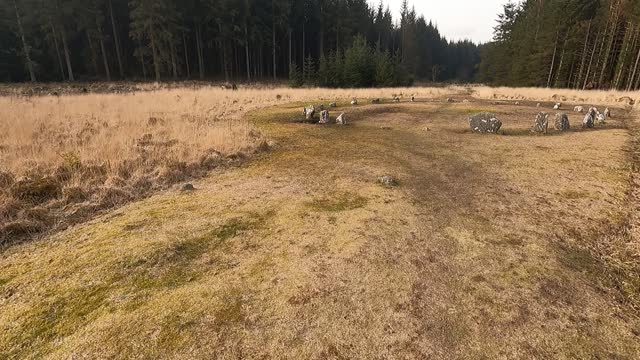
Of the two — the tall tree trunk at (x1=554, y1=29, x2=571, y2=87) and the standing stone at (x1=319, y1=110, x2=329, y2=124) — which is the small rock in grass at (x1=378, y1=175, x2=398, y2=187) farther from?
the tall tree trunk at (x1=554, y1=29, x2=571, y2=87)

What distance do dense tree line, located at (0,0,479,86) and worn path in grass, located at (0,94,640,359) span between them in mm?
33283

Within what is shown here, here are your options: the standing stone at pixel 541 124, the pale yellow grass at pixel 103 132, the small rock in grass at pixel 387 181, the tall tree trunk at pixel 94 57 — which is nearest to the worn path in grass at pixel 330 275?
the small rock in grass at pixel 387 181

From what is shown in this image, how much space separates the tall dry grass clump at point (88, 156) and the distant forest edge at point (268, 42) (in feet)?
85.5

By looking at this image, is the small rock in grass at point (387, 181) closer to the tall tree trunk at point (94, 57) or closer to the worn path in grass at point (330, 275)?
the worn path in grass at point (330, 275)

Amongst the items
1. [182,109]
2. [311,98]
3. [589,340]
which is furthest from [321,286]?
[311,98]

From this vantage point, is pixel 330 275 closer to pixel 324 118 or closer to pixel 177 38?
pixel 324 118

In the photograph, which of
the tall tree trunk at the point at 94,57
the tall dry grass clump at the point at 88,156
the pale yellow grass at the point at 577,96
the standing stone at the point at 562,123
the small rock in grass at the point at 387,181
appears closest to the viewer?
the tall dry grass clump at the point at 88,156

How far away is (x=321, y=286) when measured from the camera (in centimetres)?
346

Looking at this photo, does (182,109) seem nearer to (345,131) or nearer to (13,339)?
(345,131)

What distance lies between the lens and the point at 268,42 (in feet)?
155

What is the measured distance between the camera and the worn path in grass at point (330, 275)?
277 cm

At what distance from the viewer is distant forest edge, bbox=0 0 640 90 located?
1330 inches

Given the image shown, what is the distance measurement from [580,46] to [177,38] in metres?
46.1

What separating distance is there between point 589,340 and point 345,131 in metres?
9.52
